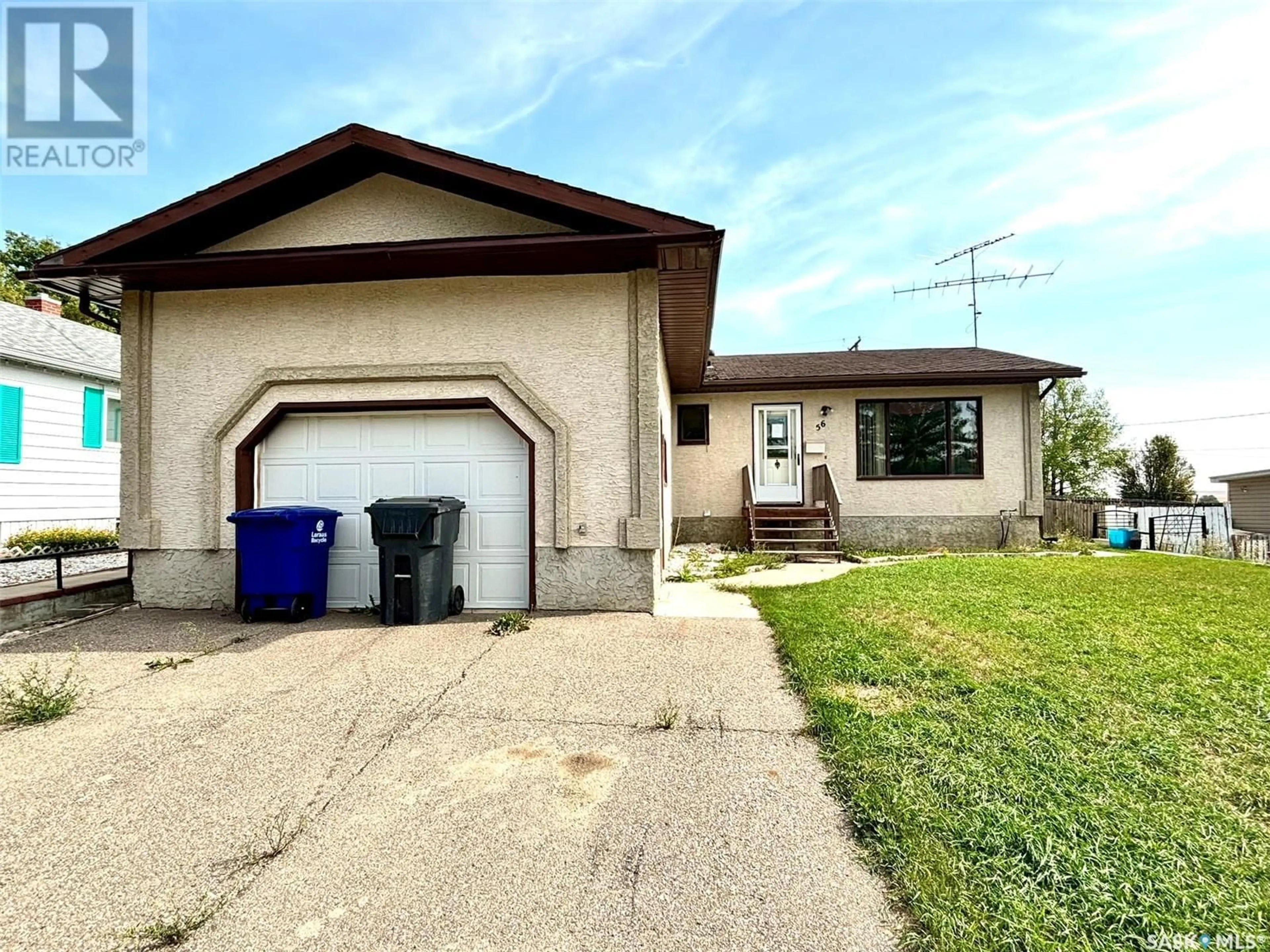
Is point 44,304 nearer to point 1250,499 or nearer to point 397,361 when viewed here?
point 397,361

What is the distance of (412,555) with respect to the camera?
227 inches

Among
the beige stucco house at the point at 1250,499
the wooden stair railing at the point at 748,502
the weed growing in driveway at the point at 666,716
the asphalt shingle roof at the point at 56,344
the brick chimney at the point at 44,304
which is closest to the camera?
the weed growing in driveway at the point at 666,716

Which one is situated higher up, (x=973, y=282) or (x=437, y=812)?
(x=973, y=282)

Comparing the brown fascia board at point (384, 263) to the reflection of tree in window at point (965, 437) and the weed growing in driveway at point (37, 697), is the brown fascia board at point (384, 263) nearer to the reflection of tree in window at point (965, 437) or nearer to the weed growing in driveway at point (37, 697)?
the weed growing in driveway at point (37, 697)

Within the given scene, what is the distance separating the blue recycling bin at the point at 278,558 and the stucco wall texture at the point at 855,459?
792 centimetres

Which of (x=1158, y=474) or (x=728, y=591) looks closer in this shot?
(x=728, y=591)

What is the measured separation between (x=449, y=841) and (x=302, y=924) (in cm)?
56

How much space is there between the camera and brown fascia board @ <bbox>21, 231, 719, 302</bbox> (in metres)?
5.89

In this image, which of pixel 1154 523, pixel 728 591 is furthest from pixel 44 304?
pixel 1154 523

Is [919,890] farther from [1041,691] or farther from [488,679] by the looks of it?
[488,679]

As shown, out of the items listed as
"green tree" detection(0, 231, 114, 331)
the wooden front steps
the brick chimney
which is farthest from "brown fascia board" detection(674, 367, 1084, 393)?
"green tree" detection(0, 231, 114, 331)

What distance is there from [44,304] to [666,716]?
754 inches

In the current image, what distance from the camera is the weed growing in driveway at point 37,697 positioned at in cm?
359

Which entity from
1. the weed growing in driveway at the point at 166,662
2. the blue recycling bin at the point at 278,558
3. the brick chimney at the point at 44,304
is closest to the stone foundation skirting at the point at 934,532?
the blue recycling bin at the point at 278,558
